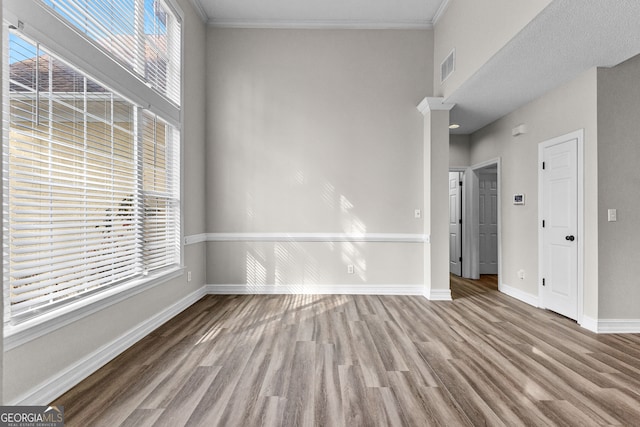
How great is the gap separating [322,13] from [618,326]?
16.4 ft

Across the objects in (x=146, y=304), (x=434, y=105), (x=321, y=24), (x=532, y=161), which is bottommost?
(x=146, y=304)

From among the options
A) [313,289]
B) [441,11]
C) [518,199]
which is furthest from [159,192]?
[518,199]

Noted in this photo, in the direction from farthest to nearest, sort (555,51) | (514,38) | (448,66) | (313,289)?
1. (313,289)
2. (448,66)
3. (555,51)
4. (514,38)

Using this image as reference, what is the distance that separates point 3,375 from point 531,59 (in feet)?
14.8

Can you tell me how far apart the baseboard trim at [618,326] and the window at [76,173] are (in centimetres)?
450

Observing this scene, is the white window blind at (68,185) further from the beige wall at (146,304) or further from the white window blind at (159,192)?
the beige wall at (146,304)

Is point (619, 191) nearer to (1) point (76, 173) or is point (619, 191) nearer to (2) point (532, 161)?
(2) point (532, 161)

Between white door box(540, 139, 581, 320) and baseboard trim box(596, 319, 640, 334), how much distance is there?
0.28 metres

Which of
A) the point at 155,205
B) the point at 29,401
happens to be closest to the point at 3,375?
the point at 29,401

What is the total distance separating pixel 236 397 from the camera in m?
2.03

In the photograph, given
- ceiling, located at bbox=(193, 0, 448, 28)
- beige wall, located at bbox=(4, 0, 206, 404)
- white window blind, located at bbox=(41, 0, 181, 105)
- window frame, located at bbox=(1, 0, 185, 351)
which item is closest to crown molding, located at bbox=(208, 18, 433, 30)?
ceiling, located at bbox=(193, 0, 448, 28)

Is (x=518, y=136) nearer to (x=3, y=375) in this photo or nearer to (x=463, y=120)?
(x=463, y=120)

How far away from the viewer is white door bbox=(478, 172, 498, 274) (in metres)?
6.28

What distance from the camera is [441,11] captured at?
4285 mm
